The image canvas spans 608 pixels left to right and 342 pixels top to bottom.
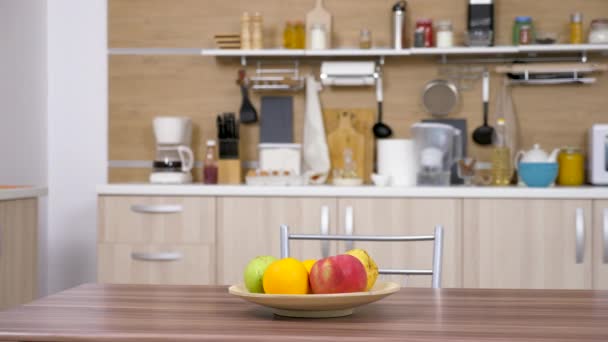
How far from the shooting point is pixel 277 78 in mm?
3963

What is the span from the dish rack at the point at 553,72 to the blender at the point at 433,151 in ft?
1.30

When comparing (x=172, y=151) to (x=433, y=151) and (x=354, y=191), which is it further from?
(x=433, y=151)

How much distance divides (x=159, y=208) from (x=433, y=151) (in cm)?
120

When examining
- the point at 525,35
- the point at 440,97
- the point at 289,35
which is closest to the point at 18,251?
the point at 289,35

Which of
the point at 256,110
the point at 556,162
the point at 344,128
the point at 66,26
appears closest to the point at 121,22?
the point at 66,26

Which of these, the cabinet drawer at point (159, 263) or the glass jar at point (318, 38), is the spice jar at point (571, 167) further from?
Result: the cabinet drawer at point (159, 263)

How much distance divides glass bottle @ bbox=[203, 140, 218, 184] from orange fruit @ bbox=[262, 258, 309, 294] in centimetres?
249

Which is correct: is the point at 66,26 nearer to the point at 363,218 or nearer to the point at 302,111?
the point at 302,111

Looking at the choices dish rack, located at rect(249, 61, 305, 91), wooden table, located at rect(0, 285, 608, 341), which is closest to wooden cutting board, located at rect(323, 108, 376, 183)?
dish rack, located at rect(249, 61, 305, 91)

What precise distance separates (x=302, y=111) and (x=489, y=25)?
960mm

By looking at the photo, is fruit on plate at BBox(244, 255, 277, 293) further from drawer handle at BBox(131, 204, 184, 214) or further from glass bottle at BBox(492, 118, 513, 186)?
glass bottle at BBox(492, 118, 513, 186)

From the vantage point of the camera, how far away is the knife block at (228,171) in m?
3.85

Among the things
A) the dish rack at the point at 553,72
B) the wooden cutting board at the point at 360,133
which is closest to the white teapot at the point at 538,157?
the dish rack at the point at 553,72

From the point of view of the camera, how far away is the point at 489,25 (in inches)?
149
